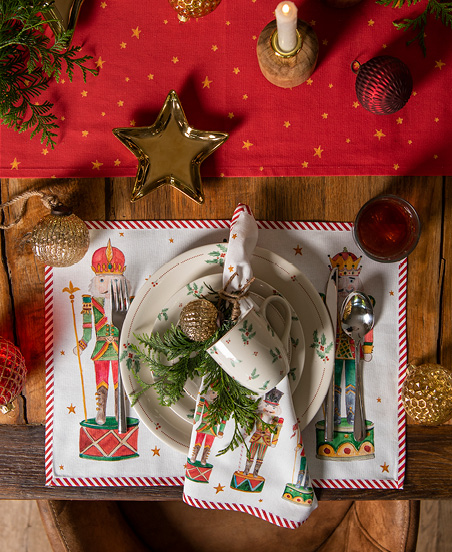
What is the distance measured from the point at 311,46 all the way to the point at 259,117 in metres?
0.14

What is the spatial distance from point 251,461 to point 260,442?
0.13 ft

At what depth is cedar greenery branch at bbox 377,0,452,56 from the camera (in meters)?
0.76

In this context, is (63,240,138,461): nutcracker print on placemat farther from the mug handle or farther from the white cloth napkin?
the mug handle

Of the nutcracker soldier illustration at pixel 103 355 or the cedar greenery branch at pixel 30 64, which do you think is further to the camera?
the nutcracker soldier illustration at pixel 103 355

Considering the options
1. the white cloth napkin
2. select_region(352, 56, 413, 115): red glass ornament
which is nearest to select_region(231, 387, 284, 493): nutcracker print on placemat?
the white cloth napkin

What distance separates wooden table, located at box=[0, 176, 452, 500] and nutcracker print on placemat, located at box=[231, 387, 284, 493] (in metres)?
0.27

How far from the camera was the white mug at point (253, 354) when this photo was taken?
0.66 metres

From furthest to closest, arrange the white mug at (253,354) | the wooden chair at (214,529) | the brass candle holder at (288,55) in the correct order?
1. the wooden chair at (214,529)
2. the brass candle holder at (288,55)
3. the white mug at (253,354)

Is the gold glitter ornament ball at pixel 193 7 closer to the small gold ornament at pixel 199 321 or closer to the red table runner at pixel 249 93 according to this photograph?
the red table runner at pixel 249 93

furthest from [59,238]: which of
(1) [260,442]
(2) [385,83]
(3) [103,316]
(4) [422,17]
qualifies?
(4) [422,17]

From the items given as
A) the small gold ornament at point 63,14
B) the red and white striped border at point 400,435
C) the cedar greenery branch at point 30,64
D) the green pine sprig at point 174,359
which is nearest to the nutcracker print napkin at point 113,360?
the red and white striped border at point 400,435

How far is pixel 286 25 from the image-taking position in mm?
690

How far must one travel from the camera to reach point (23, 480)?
2.73ft

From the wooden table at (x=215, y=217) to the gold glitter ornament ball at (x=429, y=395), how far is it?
0.05m
